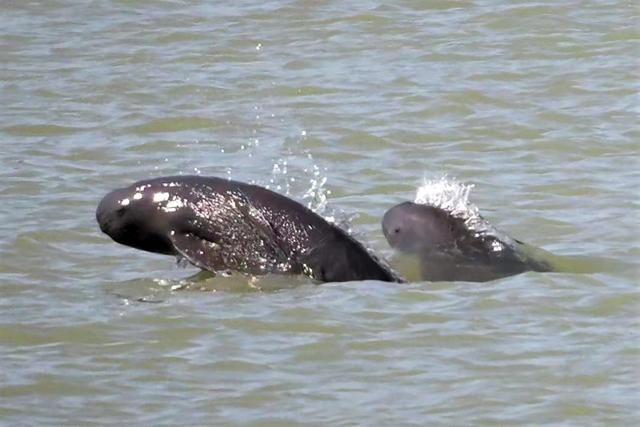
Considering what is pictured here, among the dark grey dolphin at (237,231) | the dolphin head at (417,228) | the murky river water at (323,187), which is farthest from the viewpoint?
the dolphin head at (417,228)

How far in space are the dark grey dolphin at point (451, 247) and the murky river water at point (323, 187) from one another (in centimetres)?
18

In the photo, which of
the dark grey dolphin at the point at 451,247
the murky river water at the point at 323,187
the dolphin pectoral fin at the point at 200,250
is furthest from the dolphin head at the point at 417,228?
the dolphin pectoral fin at the point at 200,250

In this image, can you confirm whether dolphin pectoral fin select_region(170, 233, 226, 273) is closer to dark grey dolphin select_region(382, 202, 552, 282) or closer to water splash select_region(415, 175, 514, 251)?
dark grey dolphin select_region(382, 202, 552, 282)

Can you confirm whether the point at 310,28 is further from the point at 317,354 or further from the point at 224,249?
the point at 317,354

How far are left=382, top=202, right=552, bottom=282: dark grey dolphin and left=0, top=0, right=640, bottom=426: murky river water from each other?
0.61ft

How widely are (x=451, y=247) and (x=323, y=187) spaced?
1.97m

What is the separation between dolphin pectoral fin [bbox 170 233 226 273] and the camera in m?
8.91

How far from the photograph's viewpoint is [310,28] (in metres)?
15.0

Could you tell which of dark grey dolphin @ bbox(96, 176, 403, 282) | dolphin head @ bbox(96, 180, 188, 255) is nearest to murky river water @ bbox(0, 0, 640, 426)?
dark grey dolphin @ bbox(96, 176, 403, 282)

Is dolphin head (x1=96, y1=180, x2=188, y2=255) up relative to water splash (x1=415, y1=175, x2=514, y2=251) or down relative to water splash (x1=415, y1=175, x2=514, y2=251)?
up

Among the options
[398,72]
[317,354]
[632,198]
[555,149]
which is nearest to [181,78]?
[398,72]

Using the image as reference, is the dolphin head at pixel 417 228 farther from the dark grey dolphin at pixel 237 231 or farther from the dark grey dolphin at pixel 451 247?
the dark grey dolphin at pixel 237 231

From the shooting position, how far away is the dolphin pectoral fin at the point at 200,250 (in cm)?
891

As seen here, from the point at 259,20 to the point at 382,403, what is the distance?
8.42 m
